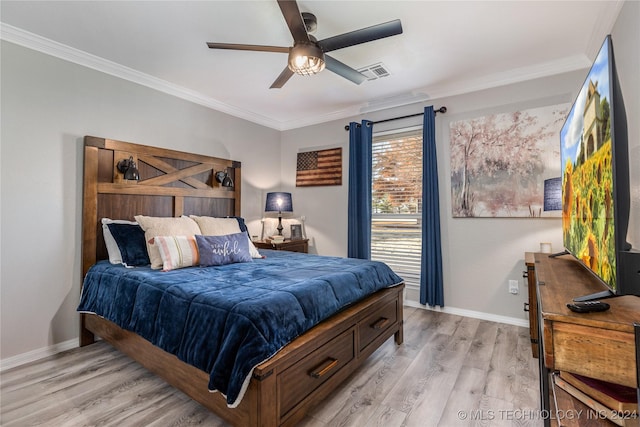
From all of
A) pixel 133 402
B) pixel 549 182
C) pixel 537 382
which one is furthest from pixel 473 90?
pixel 133 402

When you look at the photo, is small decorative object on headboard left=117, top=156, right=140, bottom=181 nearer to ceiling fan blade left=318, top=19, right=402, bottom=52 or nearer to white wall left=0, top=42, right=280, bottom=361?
white wall left=0, top=42, right=280, bottom=361

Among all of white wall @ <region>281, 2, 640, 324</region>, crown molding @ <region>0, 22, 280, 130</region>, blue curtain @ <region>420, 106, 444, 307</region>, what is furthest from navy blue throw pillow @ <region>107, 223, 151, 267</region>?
white wall @ <region>281, 2, 640, 324</region>

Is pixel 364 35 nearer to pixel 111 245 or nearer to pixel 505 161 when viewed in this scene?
pixel 505 161

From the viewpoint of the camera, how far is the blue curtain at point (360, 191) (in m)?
3.96

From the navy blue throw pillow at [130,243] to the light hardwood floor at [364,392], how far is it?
78 cm

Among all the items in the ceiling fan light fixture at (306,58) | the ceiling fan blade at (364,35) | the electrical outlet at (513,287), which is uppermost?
the ceiling fan blade at (364,35)

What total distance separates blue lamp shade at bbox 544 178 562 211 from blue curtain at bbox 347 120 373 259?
1.88 metres

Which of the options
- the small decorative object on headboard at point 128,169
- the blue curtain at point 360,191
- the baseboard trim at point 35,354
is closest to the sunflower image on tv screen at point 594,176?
the blue curtain at point 360,191

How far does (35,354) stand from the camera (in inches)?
96.3

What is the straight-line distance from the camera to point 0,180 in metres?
2.30

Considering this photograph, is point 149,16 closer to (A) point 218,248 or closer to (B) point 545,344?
(A) point 218,248

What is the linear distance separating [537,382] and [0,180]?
413 cm

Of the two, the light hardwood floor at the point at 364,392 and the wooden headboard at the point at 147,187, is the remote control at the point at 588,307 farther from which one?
the wooden headboard at the point at 147,187

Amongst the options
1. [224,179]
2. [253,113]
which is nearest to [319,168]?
[253,113]
